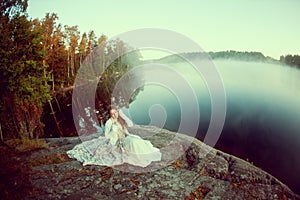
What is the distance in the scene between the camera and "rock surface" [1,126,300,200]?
23.1 ft

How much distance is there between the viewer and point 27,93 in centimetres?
1302

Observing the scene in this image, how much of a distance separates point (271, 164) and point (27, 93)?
15480 mm

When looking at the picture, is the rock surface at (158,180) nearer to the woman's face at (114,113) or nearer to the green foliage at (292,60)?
the woman's face at (114,113)

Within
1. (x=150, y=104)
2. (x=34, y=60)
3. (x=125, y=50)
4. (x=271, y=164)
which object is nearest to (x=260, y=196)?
(x=271, y=164)

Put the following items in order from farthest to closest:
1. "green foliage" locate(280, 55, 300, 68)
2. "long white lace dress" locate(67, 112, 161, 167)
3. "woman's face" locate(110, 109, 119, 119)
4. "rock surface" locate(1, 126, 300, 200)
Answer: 1. "green foliage" locate(280, 55, 300, 68)
2. "woman's face" locate(110, 109, 119, 119)
3. "long white lace dress" locate(67, 112, 161, 167)
4. "rock surface" locate(1, 126, 300, 200)

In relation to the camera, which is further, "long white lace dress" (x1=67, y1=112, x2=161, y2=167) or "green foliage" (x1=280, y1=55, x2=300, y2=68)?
"green foliage" (x1=280, y1=55, x2=300, y2=68)

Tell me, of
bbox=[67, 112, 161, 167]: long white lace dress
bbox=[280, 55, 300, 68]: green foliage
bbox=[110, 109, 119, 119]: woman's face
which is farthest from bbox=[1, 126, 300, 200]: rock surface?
bbox=[280, 55, 300, 68]: green foliage

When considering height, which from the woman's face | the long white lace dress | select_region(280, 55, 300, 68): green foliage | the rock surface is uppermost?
select_region(280, 55, 300, 68): green foliage

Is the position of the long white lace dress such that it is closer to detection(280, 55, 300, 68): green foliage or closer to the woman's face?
the woman's face

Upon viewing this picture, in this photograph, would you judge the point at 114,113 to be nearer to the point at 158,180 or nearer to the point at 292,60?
the point at 158,180

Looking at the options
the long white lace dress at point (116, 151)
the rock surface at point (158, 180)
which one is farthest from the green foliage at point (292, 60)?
the long white lace dress at point (116, 151)

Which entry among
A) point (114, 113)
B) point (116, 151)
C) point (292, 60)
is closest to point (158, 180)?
point (116, 151)

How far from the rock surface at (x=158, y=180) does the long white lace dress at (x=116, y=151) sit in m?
0.27

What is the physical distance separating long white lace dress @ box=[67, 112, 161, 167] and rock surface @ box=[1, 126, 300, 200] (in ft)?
0.89
